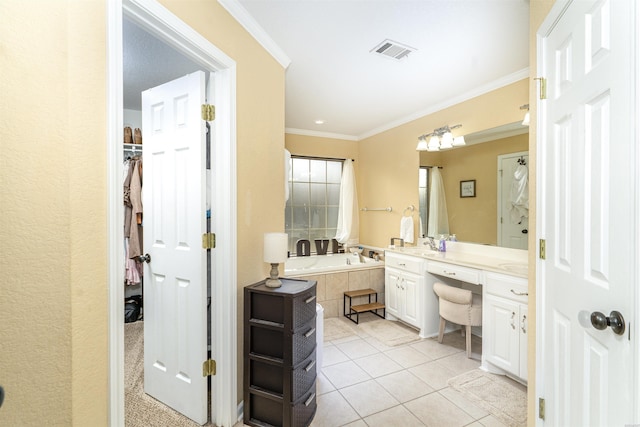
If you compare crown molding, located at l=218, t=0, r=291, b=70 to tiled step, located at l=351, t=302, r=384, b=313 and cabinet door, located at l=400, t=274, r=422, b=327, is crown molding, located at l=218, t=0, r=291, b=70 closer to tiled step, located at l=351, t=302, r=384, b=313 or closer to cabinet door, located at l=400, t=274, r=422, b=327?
cabinet door, located at l=400, t=274, r=422, b=327

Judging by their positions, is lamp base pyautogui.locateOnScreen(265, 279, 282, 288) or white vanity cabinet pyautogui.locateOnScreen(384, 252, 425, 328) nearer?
lamp base pyautogui.locateOnScreen(265, 279, 282, 288)

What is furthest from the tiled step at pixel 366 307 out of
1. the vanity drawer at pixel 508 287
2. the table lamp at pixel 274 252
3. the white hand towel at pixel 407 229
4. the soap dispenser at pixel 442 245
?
the table lamp at pixel 274 252

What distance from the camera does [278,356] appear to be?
5.54ft

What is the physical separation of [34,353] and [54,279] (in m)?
0.22

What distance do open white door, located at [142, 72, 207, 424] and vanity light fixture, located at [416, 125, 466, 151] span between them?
8.43 feet

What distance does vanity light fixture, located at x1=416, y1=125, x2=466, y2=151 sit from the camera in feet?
10.3

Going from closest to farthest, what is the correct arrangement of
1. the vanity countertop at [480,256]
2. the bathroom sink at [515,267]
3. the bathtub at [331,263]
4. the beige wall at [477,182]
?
the bathroom sink at [515,267] < the vanity countertop at [480,256] < the beige wall at [477,182] < the bathtub at [331,263]

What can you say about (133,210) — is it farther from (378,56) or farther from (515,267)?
(515,267)

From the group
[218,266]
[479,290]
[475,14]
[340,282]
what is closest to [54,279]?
[218,266]

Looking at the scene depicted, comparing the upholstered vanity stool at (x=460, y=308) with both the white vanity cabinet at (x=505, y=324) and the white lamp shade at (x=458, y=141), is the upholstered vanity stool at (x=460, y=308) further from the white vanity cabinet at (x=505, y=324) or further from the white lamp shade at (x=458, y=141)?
the white lamp shade at (x=458, y=141)

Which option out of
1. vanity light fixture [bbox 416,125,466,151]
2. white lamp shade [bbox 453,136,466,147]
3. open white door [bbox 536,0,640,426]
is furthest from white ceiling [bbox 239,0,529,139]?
open white door [bbox 536,0,640,426]

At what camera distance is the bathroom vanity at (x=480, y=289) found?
221 centimetres

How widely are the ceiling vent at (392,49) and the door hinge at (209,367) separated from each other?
2459 millimetres

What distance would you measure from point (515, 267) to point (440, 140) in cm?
158
